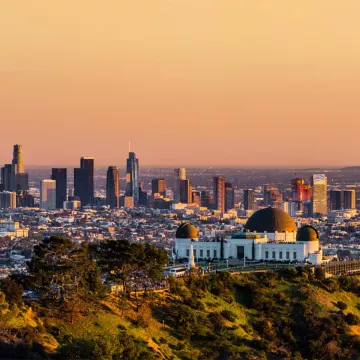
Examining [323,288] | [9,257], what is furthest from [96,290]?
[9,257]

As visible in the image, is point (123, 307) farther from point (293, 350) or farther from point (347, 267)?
point (347, 267)

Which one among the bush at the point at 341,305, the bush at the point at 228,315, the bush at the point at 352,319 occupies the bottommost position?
the bush at the point at 352,319

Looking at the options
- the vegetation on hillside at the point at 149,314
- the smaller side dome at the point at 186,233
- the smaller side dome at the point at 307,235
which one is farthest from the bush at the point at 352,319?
the smaller side dome at the point at 186,233

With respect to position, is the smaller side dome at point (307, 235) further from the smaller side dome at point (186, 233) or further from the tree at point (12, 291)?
the tree at point (12, 291)

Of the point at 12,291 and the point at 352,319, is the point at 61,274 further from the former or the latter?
the point at 352,319

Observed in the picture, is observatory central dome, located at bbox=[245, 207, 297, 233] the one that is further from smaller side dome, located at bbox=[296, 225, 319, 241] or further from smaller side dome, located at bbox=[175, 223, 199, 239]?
smaller side dome, located at bbox=[296, 225, 319, 241]

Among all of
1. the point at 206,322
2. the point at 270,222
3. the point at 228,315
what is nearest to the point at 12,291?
the point at 206,322
